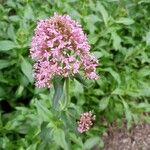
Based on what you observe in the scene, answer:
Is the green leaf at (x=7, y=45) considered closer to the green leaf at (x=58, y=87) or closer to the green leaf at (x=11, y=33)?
the green leaf at (x=11, y=33)

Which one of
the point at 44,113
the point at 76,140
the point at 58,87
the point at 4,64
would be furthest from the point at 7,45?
the point at 58,87

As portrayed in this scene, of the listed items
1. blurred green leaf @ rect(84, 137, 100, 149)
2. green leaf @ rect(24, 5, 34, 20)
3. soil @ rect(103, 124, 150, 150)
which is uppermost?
green leaf @ rect(24, 5, 34, 20)

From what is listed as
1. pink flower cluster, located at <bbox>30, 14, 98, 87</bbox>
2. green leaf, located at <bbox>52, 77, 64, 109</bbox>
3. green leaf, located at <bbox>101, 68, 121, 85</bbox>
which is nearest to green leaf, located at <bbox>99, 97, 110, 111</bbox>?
green leaf, located at <bbox>101, 68, 121, 85</bbox>

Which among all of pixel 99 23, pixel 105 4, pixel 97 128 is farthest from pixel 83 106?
pixel 105 4

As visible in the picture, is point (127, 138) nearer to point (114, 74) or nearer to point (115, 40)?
point (114, 74)

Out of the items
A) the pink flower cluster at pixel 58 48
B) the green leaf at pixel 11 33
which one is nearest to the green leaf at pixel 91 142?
the green leaf at pixel 11 33

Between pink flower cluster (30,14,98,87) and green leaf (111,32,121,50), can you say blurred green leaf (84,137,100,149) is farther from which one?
pink flower cluster (30,14,98,87)
